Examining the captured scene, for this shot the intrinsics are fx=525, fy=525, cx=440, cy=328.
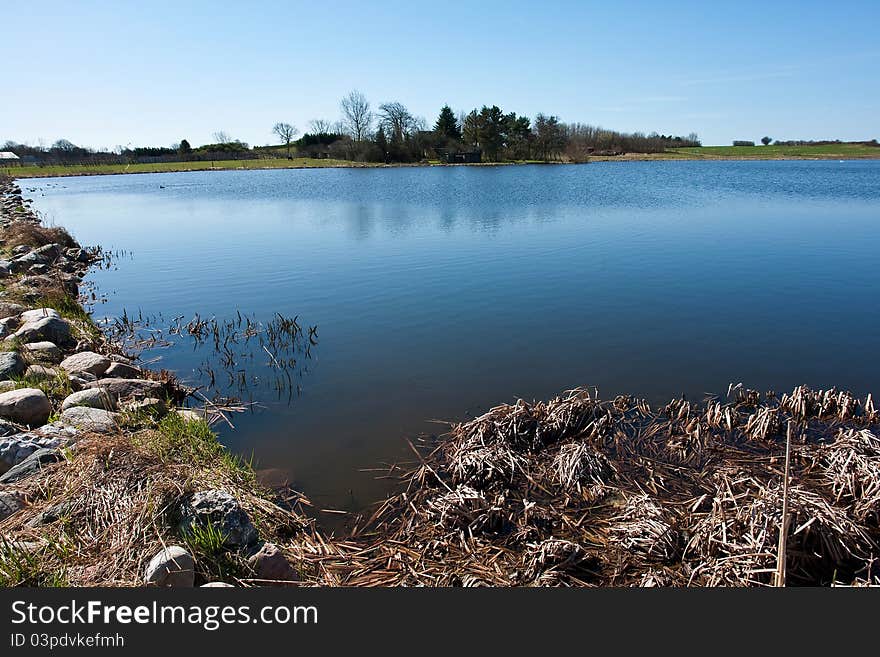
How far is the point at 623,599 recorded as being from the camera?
4.25m

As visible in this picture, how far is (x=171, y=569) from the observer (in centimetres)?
449

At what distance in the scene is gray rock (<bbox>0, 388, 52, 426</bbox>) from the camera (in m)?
7.20

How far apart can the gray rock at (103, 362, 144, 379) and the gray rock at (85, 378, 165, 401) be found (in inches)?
17.6

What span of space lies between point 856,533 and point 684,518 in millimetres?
1580

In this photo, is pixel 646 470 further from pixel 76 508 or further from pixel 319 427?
pixel 76 508

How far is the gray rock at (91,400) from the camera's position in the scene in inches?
304

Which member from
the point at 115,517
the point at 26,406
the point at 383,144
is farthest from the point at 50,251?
the point at 383,144

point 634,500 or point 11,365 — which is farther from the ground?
point 11,365

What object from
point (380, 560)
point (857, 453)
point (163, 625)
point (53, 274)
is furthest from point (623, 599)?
point (53, 274)

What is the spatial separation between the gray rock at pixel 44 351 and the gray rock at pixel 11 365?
2.25 feet

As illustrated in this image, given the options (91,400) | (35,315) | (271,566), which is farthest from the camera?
(35,315)

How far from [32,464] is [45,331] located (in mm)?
5846

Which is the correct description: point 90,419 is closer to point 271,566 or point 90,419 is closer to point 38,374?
point 38,374

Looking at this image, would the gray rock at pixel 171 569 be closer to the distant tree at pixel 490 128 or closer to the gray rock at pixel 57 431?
the gray rock at pixel 57 431
